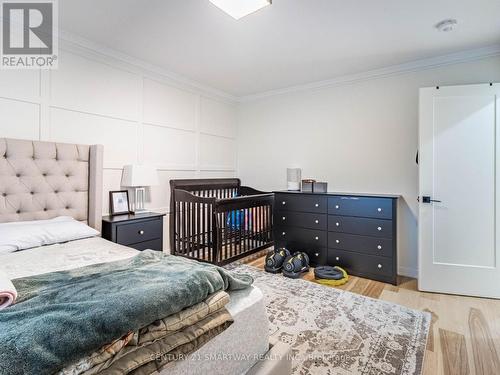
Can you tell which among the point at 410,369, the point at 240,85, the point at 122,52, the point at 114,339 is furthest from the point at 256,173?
the point at 114,339

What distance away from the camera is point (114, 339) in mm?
697

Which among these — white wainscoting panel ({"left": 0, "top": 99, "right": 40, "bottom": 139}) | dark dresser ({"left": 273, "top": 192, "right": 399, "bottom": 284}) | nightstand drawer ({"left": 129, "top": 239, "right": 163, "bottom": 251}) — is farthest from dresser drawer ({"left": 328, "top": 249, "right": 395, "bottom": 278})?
white wainscoting panel ({"left": 0, "top": 99, "right": 40, "bottom": 139})

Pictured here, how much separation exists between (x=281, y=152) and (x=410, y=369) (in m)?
3.01

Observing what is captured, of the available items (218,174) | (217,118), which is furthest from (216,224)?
(217,118)

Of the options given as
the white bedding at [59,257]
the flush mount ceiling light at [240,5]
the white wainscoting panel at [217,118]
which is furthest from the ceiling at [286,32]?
the white bedding at [59,257]

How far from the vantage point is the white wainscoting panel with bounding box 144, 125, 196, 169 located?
10.6 ft

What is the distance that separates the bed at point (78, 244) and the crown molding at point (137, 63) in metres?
0.95

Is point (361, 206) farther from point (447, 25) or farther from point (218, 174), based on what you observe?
point (218, 174)

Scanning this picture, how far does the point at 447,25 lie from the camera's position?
2234 millimetres

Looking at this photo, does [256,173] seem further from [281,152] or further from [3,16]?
[3,16]

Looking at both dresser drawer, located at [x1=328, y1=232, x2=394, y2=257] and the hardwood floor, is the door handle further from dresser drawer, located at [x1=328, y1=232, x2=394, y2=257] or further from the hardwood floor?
the hardwood floor

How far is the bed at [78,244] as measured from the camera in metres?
0.97

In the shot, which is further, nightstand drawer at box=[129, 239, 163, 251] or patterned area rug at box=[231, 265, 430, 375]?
nightstand drawer at box=[129, 239, 163, 251]

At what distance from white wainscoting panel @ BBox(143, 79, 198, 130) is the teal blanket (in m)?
2.45
